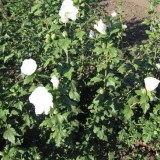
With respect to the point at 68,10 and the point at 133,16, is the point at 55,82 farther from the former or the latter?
the point at 133,16

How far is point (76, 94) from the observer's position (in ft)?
12.4

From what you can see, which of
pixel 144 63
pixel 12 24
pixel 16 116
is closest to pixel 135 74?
pixel 144 63

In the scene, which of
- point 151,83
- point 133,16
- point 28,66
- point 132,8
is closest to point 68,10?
point 28,66

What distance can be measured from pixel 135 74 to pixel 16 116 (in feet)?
4.80

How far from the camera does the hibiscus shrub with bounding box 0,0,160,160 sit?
3.66 metres

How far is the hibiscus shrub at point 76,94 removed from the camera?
3661mm

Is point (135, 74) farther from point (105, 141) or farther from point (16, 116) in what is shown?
point (16, 116)

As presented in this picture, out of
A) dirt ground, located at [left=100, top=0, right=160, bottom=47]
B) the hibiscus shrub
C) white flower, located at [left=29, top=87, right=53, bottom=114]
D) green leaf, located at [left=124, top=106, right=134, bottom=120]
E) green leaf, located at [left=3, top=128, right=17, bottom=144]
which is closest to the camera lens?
white flower, located at [left=29, top=87, right=53, bottom=114]

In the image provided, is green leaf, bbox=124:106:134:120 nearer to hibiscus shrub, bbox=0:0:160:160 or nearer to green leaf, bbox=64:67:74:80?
hibiscus shrub, bbox=0:0:160:160

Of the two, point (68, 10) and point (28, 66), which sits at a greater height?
point (68, 10)

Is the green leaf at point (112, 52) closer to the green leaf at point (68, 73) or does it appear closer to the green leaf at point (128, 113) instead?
the green leaf at point (68, 73)

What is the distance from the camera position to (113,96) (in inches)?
166

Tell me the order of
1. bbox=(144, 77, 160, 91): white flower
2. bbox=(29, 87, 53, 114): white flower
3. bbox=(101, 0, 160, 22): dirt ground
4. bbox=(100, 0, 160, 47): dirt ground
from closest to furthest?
bbox=(29, 87, 53, 114): white flower
bbox=(144, 77, 160, 91): white flower
bbox=(100, 0, 160, 47): dirt ground
bbox=(101, 0, 160, 22): dirt ground

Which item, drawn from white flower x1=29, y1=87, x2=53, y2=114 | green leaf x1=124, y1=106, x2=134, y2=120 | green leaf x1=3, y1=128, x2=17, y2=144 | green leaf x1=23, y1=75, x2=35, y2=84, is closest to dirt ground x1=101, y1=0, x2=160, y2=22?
green leaf x1=124, y1=106, x2=134, y2=120
